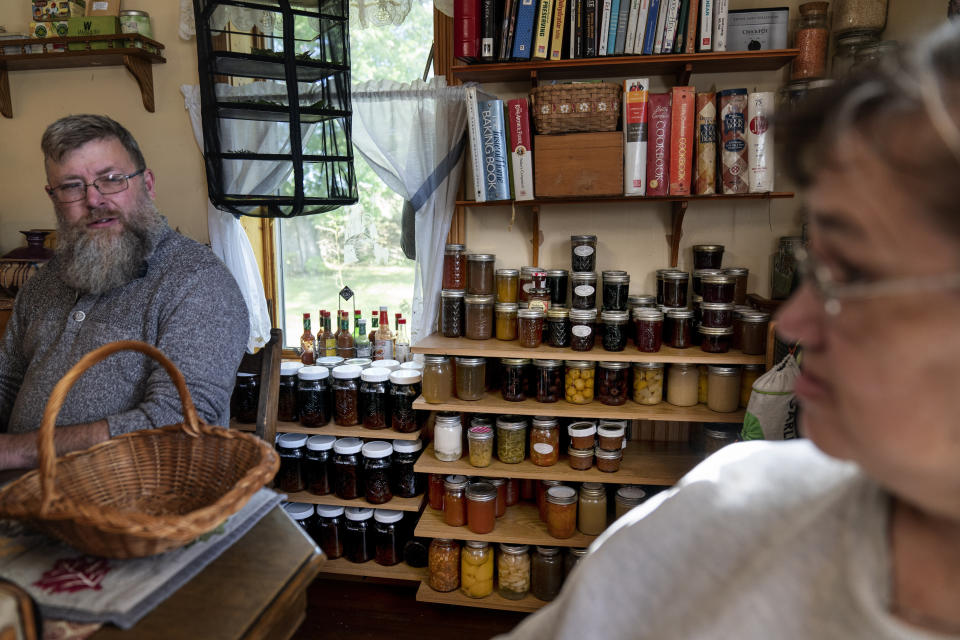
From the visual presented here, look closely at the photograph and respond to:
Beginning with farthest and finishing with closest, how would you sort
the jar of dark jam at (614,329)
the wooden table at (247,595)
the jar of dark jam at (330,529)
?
the jar of dark jam at (330,529) < the jar of dark jam at (614,329) < the wooden table at (247,595)

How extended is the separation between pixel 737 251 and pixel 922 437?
2075 mm

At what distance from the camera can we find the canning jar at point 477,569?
223 centimetres

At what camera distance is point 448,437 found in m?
2.26

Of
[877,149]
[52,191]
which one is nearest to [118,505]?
[52,191]

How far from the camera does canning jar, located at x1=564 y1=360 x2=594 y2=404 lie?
222 cm

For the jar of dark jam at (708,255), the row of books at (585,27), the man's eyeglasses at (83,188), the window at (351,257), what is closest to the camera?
the man's eyeglasses at (83,188)

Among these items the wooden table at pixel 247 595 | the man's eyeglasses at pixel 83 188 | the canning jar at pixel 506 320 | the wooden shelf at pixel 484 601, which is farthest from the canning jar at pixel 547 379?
the man's eyeglasses at pixel 83 188

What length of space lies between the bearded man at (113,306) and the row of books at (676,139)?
3.39ft

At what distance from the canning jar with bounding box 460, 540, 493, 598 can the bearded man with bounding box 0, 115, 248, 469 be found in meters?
0.98

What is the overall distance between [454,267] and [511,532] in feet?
3.19

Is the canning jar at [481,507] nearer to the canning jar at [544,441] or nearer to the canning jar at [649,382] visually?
the canning jar at [544,441]

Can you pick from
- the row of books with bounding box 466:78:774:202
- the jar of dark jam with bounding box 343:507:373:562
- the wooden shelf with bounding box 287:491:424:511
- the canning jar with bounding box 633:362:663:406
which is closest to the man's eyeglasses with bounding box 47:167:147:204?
the row of books with bounding box 466:78:774:202

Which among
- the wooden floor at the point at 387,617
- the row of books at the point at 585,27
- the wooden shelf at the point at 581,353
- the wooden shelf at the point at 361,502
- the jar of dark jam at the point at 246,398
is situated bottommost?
the wooden floor at the point at 387,617

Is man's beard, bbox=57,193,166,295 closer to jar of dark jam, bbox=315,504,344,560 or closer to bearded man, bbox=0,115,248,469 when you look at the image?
bearded man, bbox=0,115,248,469
